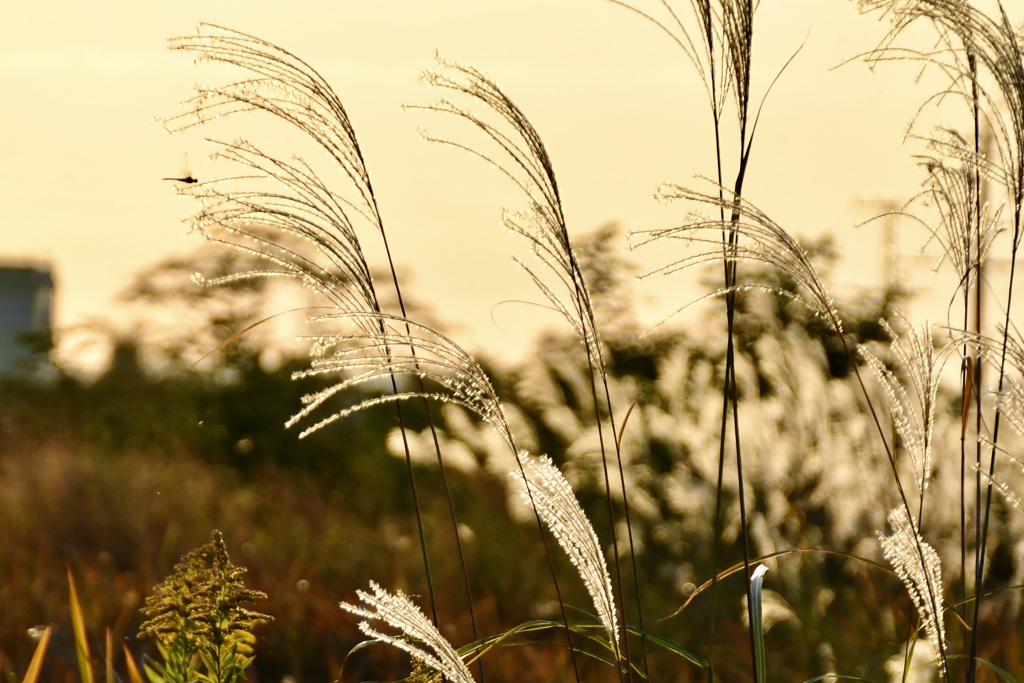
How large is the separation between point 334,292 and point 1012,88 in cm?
140

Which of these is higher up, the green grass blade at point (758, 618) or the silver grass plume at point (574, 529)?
the silver grass plume at point (574, 529)

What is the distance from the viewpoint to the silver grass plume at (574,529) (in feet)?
5.89

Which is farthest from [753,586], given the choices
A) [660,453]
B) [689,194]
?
[660,453]

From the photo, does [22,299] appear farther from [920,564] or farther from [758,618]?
[920,564]

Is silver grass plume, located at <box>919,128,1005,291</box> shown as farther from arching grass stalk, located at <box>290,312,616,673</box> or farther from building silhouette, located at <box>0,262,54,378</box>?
building silhouette, located at <box>0,262,54,378</box>

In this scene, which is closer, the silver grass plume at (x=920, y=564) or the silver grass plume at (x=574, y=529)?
the silver grass plume at (x=574, y=529)

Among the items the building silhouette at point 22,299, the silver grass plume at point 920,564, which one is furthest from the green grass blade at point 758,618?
the building silhouette at point 22,299

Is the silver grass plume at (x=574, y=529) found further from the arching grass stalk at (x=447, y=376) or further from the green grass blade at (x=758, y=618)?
the green grass blade at (x=758, y=618)

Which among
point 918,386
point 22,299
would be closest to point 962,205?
point 918,386

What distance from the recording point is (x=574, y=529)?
1.80 metres

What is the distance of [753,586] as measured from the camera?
198cm

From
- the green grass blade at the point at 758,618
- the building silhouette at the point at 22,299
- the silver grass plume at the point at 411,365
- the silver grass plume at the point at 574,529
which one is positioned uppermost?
the building silhouette at the point at 22,299

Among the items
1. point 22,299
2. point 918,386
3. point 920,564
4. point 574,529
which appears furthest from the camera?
point 22,299

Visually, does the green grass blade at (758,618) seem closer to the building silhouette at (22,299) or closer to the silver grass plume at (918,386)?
the silver grass plume at (918,386)
